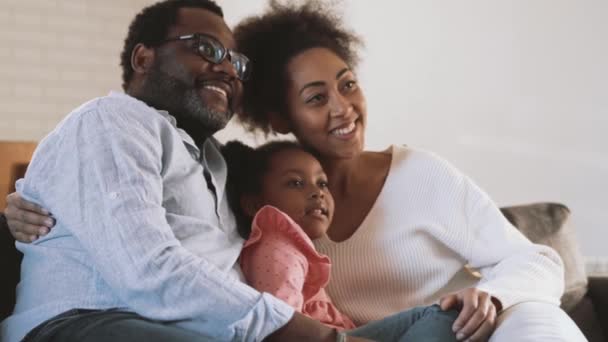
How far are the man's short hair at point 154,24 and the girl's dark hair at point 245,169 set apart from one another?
31 centimetres

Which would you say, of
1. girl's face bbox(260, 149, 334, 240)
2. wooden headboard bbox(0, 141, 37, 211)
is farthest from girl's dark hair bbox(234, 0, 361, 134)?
wooden headboard bbox(0, 141, 37, 211)

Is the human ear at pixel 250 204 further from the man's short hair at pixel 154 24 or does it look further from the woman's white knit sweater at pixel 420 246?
the man's short hair at pixel 154 24

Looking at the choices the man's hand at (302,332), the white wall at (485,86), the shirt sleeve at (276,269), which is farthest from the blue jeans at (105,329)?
the white wall at (485,86)

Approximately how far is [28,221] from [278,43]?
95cm

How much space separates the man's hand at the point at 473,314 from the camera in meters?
1.52

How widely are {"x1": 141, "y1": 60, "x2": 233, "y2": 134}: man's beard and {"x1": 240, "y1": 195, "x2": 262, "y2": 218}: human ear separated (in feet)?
0.73

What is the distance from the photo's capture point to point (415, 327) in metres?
1.54

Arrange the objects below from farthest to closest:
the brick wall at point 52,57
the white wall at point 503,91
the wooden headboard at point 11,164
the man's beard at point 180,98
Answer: the brick wall at point 52,57, the white wall at point 503,91, the wooden headboard at point 11,164, the man's beard at point 180,98

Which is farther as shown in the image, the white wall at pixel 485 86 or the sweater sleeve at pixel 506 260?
the white wall at pixel 485 86

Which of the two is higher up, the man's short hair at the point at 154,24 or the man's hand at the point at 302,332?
the man's short hair at the point at 154,24

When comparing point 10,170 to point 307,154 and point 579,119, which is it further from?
point 579,119

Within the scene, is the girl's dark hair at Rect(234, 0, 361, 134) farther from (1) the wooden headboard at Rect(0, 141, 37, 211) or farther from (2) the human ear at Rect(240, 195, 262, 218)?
(1) the wooden headboard at Rect(0, 141, 37, 211)

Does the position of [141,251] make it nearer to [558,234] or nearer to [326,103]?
[326,103]

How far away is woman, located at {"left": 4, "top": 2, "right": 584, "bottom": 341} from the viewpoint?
1938mm
